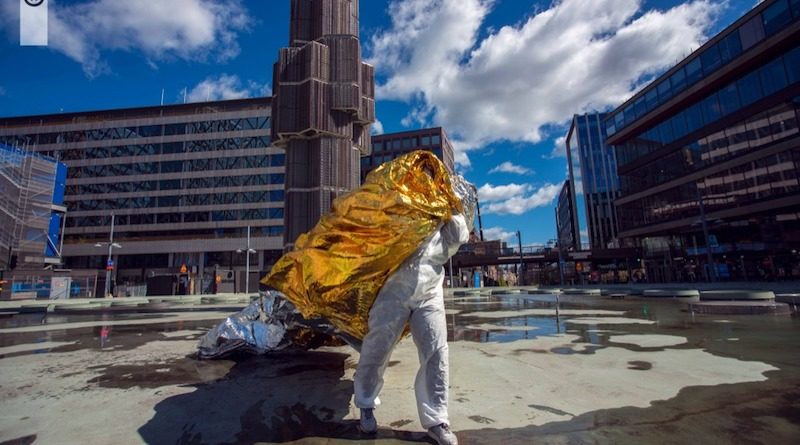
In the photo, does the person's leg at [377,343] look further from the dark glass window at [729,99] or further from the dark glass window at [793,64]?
the dark glass window at [729,99]

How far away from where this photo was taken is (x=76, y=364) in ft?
18.3

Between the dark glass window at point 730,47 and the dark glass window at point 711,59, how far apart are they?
1.24ft

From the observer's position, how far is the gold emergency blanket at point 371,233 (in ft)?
9.39

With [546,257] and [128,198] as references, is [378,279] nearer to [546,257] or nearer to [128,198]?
[546,257]

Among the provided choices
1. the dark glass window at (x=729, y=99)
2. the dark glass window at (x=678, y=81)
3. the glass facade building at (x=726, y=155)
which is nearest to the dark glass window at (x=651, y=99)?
the glass facade building at (x=726, y=155)

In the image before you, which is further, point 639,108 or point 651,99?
point 639,108

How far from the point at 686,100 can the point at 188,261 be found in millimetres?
59605

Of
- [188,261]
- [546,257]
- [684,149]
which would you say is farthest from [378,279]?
[188,261]

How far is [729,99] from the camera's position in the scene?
31.6 metres

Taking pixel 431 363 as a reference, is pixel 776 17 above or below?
above

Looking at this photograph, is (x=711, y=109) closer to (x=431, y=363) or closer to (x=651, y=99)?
(x=651, y=99)

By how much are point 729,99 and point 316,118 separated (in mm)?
36256

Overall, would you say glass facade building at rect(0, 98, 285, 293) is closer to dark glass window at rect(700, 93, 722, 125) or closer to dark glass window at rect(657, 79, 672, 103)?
dark glass window at rect(657, 79, 672, 103)

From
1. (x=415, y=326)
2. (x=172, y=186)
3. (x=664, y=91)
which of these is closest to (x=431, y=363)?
(x=415, y=326)
